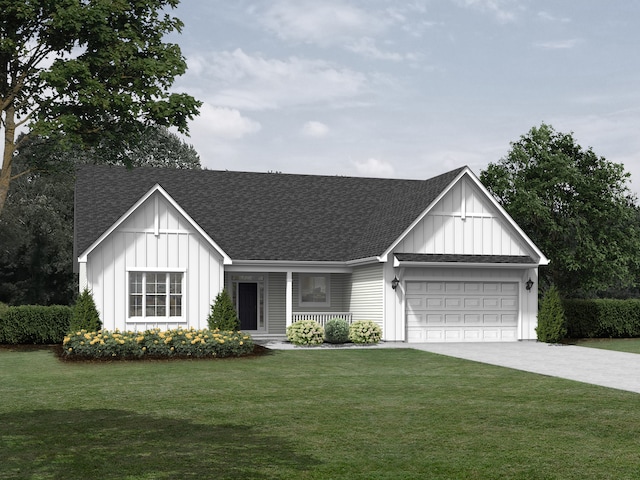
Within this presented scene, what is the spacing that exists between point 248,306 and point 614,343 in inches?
588

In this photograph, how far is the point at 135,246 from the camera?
28.4 m

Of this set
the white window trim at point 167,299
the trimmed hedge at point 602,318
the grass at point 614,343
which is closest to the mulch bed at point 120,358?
the white window trim at point 167,299

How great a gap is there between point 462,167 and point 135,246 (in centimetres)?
1288

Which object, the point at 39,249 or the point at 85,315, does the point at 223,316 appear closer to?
the point at 85,315

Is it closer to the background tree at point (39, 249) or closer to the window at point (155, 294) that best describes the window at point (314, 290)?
the window at point (155, 294)

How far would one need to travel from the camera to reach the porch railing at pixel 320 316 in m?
32.0

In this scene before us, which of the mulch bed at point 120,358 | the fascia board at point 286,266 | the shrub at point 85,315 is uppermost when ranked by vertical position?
the fascia board at point 286,266

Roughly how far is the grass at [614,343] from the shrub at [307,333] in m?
10.0

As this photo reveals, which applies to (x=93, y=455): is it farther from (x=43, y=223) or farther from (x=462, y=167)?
(x=43, y=223)

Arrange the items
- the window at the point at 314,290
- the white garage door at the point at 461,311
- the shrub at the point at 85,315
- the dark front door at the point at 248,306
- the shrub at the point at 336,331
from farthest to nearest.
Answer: the window at the point at 314,290, the dark front door at the point at 248,306, the white garage door at the point at 461,311, the shrub at the point at 336,331, the shrub at the point at 85,315

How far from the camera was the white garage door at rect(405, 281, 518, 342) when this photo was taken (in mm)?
30812

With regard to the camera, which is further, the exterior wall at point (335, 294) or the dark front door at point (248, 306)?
the exterior wall at point (335, 294)

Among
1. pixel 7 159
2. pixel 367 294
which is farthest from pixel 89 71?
pixel 367 294

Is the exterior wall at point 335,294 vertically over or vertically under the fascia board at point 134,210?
under
